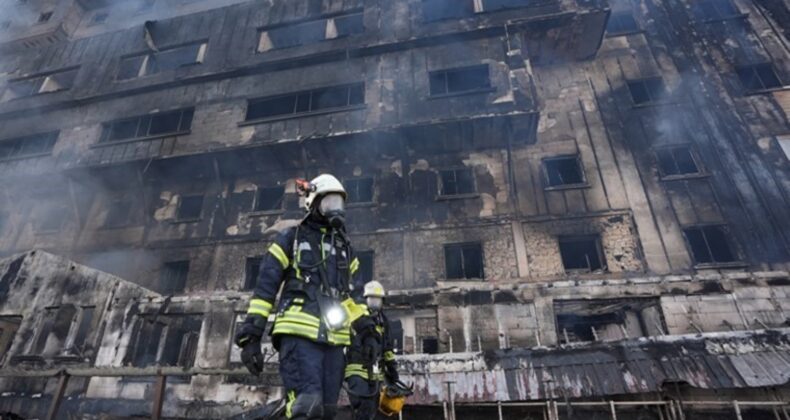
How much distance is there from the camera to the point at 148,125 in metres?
16.1

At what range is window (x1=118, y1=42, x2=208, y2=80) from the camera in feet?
57.4

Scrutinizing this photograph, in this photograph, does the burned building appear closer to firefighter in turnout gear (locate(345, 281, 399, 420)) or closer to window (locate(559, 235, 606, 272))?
window (locate(559, 235, 606, 272))

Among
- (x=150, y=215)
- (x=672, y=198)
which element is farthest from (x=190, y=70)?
(x=672, y=198)

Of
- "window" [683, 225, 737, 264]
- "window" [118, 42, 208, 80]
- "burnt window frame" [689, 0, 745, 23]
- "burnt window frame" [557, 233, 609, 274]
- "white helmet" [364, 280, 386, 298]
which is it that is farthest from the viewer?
"window" [118, 42, 208, 80]

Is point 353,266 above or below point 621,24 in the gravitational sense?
below

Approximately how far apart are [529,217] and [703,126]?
22.0ft

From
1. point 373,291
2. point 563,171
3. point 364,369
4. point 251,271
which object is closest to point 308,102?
point 251,271

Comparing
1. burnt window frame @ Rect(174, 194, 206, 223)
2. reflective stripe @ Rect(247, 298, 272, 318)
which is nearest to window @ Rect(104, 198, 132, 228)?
burnt window frame @ Rect(174, 194, 206, 223)

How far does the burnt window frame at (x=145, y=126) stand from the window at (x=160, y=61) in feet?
8.22

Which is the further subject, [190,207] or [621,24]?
[621,24]

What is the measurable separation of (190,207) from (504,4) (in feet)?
46.4

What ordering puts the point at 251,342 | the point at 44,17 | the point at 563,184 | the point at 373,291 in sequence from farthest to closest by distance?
the point at 44,17
the point at 563,184
the point at 373,291
the point at 251,342

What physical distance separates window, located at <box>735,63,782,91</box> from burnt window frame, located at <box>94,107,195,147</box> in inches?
804

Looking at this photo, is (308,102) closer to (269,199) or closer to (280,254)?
(269,199)
